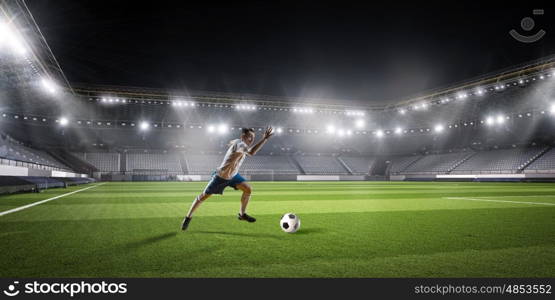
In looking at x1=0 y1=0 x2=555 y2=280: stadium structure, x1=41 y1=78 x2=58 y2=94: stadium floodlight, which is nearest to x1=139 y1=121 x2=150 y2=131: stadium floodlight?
x1=0 y1=0 x2=555 y2=280: stadium structure

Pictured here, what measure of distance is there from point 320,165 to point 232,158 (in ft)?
164

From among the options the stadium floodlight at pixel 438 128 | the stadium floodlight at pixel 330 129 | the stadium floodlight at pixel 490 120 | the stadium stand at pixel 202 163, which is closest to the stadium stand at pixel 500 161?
the stadium floodlight at pixel 490 120

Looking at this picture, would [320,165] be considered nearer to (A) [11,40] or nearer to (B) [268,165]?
(B) [268,165]

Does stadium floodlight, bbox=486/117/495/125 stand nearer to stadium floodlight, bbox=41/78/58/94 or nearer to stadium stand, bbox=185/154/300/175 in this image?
stadium stand, bbox=185/154/300/175

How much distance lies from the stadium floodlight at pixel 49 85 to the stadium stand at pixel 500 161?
4922 cm

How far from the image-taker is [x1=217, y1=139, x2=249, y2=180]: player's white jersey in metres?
6.02

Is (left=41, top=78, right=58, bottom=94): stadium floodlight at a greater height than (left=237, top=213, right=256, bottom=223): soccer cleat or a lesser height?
Result: greater

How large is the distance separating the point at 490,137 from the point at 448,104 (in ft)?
25.9

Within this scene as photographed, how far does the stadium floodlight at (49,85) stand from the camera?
100ft

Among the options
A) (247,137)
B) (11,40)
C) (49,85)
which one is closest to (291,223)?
(247,137)

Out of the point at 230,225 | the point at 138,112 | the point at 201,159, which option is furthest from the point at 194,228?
the point at 201,159

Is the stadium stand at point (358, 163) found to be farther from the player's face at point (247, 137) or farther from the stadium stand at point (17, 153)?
the player's face at point (247, 137)

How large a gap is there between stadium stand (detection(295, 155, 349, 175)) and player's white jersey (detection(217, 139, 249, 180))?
154 feet

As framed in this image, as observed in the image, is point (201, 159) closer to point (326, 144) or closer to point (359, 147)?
point (326, 144)
